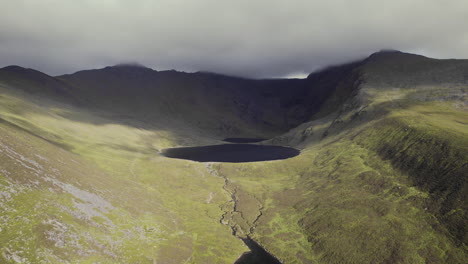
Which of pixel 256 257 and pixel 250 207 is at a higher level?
pixel 250 207

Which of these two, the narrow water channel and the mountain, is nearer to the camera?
the mountain

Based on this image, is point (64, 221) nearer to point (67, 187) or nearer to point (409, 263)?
point (67, 187)

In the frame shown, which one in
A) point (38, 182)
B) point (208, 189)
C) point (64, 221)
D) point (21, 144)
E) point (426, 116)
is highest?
point (426, 116)

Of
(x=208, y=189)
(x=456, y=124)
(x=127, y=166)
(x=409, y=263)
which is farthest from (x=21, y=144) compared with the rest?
(x=456, y=124)

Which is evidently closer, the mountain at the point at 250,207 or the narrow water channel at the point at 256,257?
the mountain at the point at 250,207

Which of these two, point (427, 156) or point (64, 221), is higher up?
point (427, 156)

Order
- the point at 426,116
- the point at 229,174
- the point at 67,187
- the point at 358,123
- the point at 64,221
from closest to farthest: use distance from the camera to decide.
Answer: the point at 64,221, the point at 67,187, the point at 426,116, the point at 229,174, the point at 358,123

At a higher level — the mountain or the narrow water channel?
the mountain

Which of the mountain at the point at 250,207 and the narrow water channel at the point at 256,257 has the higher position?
the mountain at the point at 250,207

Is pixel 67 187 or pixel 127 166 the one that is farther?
pixel 127 166

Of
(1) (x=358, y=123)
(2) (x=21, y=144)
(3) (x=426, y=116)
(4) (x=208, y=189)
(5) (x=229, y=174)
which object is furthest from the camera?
(1) (x=358, y=123)

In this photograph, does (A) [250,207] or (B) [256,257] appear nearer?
(B) [256,257]
